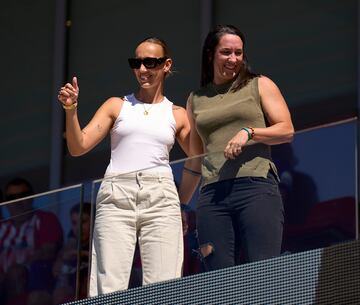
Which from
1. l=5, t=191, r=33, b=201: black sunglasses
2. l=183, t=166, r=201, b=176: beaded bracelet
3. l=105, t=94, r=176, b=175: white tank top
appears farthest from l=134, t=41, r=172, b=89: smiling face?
l=5, t=191, r=33, b=201: black sunglasses

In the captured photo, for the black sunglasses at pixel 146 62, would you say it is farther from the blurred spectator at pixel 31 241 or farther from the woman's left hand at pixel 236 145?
the blurred spectator at pixel 31 241

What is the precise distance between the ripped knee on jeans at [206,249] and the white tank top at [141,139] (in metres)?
0.47

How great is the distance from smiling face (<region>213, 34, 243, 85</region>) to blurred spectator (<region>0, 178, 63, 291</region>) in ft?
4.23

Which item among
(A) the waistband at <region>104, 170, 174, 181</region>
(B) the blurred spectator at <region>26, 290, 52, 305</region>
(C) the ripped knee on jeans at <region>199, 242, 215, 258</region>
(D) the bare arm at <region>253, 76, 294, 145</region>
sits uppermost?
(D) the bare arm at <region>253, 76, 294, 145</region>

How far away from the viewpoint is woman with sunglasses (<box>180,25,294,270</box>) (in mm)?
7074

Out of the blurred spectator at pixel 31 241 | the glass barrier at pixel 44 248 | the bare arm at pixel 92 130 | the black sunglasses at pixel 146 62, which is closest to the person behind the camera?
the bare arm at pixel 92 130

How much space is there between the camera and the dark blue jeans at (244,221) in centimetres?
705

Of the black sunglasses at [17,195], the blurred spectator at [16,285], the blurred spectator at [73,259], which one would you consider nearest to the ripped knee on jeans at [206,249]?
the blurred spectator at [73,259]

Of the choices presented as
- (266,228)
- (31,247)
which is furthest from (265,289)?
(31,247)

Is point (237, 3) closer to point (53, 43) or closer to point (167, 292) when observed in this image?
point (53, 43)

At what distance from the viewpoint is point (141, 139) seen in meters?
7.43

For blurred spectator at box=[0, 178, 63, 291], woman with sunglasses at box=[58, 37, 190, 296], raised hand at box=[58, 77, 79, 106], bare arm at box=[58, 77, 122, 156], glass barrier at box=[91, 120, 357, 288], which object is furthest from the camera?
blurred spectator at box=[0, 178, 63, 291]

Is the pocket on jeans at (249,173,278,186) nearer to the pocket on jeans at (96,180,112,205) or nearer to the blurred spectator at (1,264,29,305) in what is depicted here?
the pocket on jeans at (96,180,112,205)

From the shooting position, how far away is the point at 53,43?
1256 centimetres
